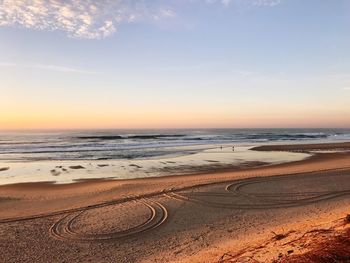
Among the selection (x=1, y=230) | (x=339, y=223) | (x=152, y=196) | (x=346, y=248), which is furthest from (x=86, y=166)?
(x=346, y=248)

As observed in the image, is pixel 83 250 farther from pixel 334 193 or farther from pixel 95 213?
pixel 334 193

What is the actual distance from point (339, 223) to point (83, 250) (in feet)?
18.9

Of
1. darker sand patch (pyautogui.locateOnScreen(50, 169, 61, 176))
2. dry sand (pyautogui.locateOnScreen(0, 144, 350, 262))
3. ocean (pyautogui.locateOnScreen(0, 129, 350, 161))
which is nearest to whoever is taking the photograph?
dry sand (pyautogui.locateOnScreen(0, 144, 350, 262))

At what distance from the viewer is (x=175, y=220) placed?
9.82 m

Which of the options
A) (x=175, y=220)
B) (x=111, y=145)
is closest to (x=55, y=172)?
(x=175, y=220)

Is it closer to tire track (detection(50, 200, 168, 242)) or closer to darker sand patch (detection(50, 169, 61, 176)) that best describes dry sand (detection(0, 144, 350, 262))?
tire track (detection(50, 200, 168, 242))

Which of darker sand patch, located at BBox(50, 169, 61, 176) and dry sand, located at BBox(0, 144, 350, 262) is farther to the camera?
darker sand patch, located at BBox(50, 169, 61, 176)

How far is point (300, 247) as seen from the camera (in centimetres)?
598

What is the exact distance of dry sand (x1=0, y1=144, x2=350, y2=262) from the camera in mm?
7281

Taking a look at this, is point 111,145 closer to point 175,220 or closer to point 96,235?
point 175,220

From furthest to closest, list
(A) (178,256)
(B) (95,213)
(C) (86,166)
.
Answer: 1. (C) (86,166)
2. (B) (95,213)
3. (A) (178,256)

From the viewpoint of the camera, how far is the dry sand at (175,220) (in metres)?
7.28

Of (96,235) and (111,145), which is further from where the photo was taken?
→ (111,145)

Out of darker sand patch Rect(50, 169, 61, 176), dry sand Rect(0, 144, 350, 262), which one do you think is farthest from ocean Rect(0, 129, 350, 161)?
dry sand Rect(0, 144, 350, 262)
